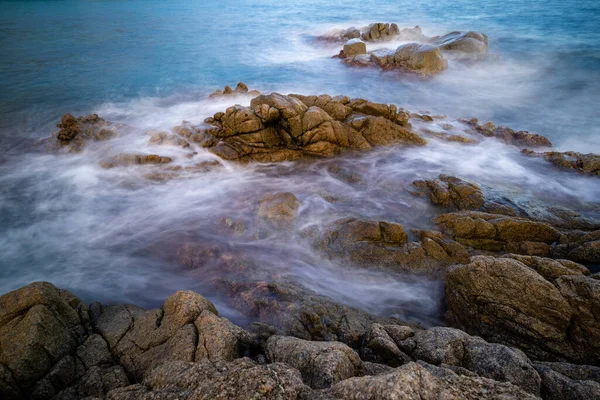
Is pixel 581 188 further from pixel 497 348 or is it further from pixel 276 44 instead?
pixel 276 44

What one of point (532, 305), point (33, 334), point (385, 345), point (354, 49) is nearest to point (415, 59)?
point (354, 49)

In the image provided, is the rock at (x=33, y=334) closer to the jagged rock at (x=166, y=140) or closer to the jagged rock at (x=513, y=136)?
the jagged rock at (x=166, y=140)

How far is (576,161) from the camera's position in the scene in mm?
11391

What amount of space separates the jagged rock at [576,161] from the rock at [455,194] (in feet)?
14.7

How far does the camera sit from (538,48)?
88.0 ft

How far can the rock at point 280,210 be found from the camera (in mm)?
9008

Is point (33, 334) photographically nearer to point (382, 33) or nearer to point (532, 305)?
point (532, 305)

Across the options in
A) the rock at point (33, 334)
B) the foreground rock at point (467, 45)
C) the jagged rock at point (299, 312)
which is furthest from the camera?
the foreground rock at point (467, 45)

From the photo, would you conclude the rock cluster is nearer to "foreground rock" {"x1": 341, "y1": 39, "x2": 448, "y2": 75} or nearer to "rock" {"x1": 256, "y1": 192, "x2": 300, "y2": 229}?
"rock" {"x1": 256, "y1": 192, "x2": 300, "y2": 229}

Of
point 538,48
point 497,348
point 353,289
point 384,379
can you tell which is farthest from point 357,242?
point 538,48

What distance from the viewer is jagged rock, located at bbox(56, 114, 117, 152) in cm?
1369

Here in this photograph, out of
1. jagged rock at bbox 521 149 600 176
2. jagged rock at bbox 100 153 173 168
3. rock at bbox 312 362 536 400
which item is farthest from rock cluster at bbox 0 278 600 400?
jagged rock at bbox 521 149 600 176

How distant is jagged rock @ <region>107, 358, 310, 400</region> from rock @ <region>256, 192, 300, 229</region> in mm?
5453

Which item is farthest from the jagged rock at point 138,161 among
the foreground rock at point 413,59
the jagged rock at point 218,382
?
the foreground rock at point 413,59
